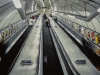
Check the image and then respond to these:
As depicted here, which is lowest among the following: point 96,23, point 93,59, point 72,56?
point 93,59

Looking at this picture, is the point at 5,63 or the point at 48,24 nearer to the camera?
the point at 5,63

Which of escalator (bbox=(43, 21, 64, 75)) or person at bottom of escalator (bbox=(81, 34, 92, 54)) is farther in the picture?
person at bottom of escalator (bbox=(81, 34, 92, 54))

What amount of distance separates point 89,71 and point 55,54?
138 inches

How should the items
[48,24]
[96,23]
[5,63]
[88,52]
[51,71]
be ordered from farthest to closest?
[48,24], [96,23], [88,52], [5,63], [51,71]

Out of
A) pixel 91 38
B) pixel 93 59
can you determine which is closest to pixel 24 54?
pixel 93 59

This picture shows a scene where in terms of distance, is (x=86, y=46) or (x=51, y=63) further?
(x=86, y=46)

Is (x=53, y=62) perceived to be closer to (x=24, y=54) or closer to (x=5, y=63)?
(x=24, y=54)

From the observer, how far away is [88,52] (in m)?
8.27

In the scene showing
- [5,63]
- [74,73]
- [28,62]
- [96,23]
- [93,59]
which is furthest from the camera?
[96,23]

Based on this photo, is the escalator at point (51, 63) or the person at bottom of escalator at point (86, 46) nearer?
the escalator at point (51, 63)

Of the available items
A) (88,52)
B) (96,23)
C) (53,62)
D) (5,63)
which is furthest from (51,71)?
(96,23)

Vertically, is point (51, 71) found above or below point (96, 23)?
below

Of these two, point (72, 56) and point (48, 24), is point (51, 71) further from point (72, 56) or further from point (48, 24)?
point (48, 24)

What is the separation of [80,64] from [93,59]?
2.77 metres
